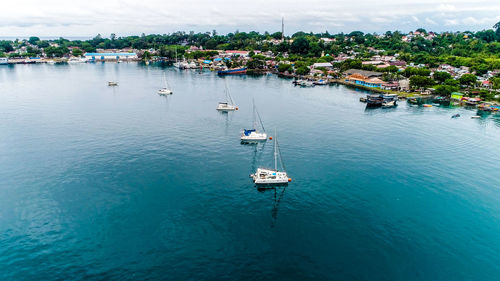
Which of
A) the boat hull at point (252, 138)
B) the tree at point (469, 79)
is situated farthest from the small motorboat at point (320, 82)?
the boat hull at point (252, 138)

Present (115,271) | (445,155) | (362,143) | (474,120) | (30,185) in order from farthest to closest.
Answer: (474,120)
(362,143)
(445,155)
(30,185)
(115,271)

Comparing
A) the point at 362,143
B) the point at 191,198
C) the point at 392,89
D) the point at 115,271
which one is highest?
the point at 392,89

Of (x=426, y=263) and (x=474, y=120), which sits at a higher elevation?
(x=474, y=120)

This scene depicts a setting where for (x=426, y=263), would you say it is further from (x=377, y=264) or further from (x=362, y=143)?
(x=362, y=143)

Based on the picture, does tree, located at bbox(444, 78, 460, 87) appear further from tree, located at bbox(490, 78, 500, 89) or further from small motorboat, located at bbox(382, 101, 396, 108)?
small motorboat, located at bbox(382, 101, 396, 108)

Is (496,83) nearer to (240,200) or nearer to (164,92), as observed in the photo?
(240,200)

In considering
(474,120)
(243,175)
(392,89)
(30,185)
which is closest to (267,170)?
(243,175)

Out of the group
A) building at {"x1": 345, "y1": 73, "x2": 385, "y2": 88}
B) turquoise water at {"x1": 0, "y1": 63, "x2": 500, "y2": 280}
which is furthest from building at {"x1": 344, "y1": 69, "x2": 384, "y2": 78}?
turquoise water at {"x1": 0, "y1": 63, "x2": 500, "y2": 280}

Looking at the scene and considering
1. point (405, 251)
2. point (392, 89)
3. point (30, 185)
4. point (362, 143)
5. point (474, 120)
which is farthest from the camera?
point (392, 89)
